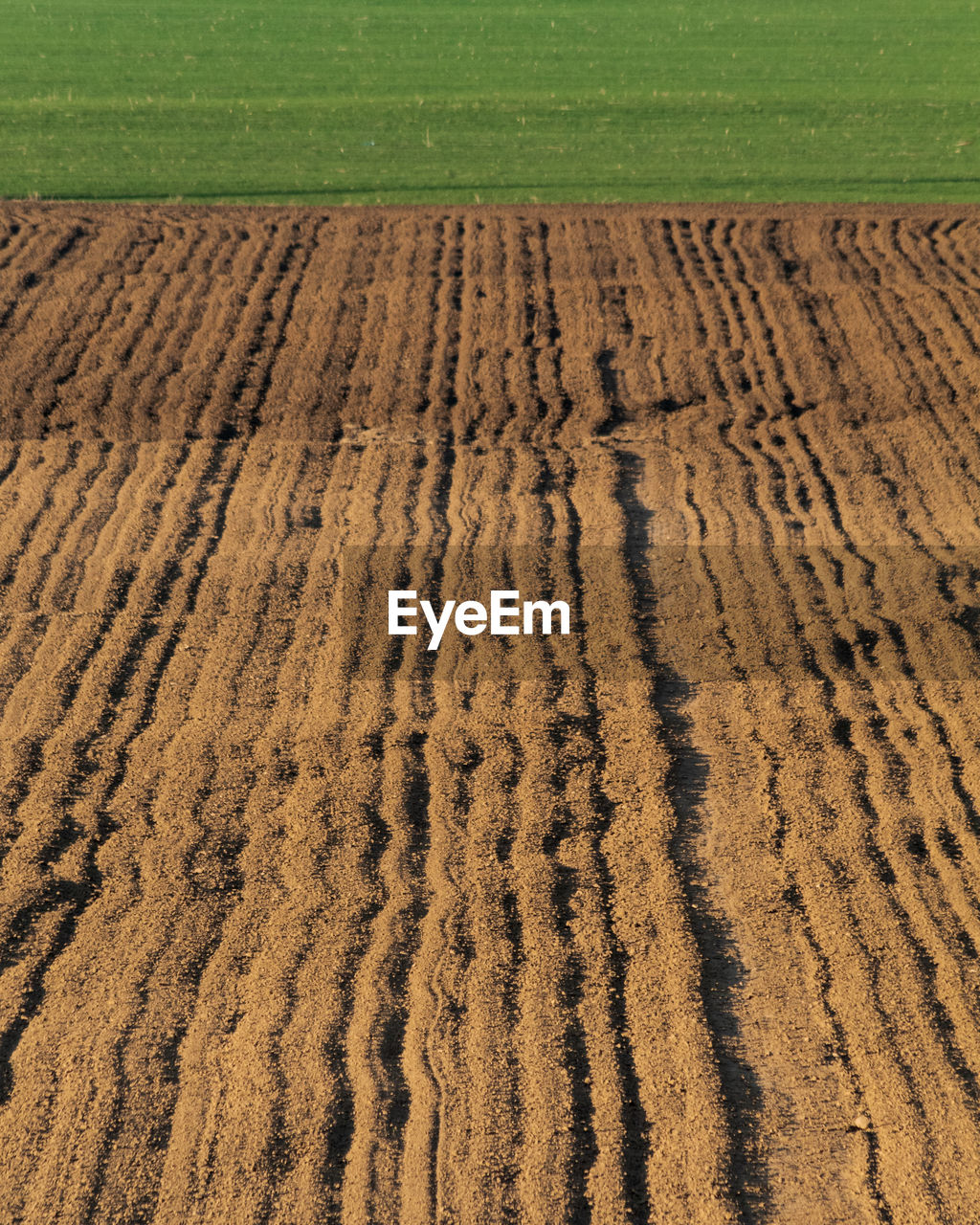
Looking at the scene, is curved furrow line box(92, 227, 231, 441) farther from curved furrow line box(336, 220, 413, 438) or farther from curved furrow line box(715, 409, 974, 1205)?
curved furrow line box(715, 409, 974, 1205)

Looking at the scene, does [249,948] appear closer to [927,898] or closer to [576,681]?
[576,681]

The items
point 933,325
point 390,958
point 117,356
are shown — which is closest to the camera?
point 390,958

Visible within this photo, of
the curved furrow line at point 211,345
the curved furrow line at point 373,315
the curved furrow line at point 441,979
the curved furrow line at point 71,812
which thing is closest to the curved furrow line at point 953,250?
the curved furrow line at point 373,315

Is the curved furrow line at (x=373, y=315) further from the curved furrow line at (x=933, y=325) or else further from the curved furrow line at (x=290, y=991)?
the curved furrow line at (x=933, y=325)

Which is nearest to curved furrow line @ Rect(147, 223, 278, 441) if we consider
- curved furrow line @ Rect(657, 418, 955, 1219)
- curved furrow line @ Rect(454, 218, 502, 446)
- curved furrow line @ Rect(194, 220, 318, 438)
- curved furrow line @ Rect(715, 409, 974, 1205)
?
curved furrow line @ Rect(194, 220, 318, 438)

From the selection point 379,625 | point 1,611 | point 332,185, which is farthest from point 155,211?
point 379,625

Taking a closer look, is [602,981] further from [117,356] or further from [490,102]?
[490,102]

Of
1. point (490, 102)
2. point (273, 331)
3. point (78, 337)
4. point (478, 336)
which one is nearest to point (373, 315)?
point (273, 331)
